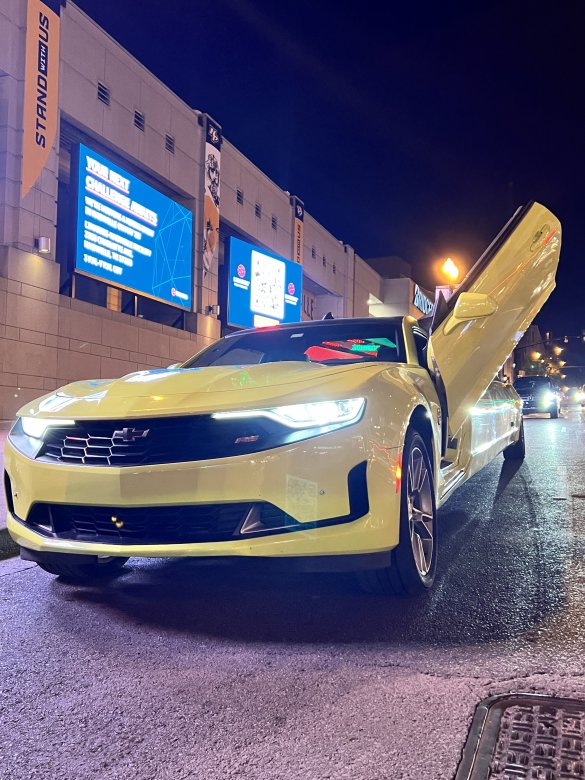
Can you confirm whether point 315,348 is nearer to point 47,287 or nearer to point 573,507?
point 573,507

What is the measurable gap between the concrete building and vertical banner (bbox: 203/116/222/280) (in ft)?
0.16

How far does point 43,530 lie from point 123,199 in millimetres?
19376

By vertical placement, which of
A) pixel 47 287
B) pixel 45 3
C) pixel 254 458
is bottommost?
pixel 254 458

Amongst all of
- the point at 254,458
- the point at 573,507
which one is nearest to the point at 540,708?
the point at 254,458

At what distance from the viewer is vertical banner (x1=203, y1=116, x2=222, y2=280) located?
25797 millimetres

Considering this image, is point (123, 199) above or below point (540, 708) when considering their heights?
above

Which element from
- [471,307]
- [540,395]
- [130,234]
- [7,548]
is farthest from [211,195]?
[7,548]

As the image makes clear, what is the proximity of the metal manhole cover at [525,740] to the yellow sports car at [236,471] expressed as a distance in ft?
2.80

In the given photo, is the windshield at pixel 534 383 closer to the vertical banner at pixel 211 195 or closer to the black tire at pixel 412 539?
the vertical banner at pixel 211 195

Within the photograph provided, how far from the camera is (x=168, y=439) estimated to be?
2.83 metres

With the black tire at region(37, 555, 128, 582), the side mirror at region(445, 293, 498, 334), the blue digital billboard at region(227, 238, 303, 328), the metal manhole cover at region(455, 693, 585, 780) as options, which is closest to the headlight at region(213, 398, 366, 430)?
the metal manhole cover at region(455, 693, 585, 780)

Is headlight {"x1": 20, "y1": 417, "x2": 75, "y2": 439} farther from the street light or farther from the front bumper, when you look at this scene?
the street light

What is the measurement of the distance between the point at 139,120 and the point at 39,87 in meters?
4.96

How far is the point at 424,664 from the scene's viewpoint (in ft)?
7.90
